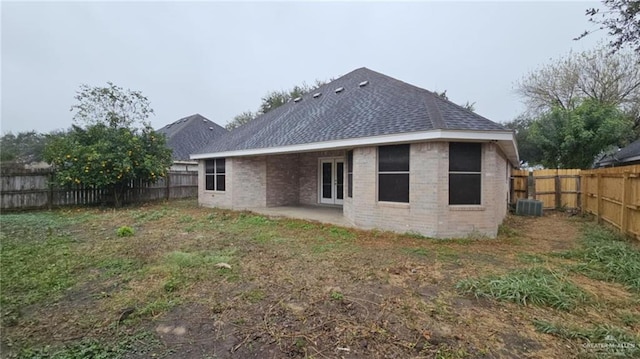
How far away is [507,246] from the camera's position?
649cm

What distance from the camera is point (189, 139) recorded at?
2209 cm

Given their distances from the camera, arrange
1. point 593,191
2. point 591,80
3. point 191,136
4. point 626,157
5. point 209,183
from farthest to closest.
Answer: point 191,136, point 591,80, point 626,157, point 209,183, point 593,191

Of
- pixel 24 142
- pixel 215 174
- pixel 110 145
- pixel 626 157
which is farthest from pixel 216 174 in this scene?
pixel 24 142

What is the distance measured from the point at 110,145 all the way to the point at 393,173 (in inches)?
474

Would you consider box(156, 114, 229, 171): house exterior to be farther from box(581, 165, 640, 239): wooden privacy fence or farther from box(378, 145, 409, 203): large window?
box(581, 165, 640, 239): wooden privacy fence

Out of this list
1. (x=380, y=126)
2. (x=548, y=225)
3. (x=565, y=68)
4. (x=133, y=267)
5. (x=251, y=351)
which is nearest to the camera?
(x=251, y=351)

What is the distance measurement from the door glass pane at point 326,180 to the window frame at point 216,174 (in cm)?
441

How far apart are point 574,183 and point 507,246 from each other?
9.17m

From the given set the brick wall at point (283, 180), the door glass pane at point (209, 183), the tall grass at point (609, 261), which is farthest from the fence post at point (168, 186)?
the tall grass at point (609, 261)

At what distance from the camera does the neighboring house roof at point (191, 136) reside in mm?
20734

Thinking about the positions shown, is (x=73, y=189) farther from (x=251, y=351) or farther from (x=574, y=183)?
(x=574, y=183)

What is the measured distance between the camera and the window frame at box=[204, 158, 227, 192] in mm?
12930

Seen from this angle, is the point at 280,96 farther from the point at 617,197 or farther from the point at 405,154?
the point at 617,197

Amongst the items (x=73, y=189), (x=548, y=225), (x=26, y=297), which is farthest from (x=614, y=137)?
(x=73, y=189)
